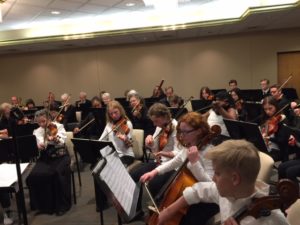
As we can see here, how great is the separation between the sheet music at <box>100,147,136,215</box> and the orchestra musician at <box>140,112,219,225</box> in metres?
0.20

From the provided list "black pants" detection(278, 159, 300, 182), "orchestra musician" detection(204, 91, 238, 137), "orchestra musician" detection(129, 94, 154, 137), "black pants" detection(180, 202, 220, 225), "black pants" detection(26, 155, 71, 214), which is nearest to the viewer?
"black pants" detection(180, 202, 220, 225)

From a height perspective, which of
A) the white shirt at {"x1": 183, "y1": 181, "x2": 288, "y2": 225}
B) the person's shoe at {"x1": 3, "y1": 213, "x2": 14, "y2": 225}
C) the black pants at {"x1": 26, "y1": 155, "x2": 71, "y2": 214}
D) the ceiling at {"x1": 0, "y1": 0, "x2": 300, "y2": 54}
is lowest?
the person's shoe at {"x1": 3, "y1": 213, "x2": 14, "y2": 225}

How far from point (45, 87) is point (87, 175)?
589 centimetres

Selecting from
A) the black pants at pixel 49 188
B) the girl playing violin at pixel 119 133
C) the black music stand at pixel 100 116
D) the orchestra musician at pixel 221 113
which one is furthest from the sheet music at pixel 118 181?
the black music stand at pixel 100 116

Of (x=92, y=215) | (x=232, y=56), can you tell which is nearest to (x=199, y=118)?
(x=92, y=215)

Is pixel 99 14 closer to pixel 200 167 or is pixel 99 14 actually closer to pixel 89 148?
pixel 89 148

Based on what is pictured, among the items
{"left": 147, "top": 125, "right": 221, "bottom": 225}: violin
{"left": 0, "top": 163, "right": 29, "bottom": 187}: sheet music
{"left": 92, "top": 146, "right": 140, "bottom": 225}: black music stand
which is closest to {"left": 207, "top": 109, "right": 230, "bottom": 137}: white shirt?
{"left": 92, "top": 146, "right": 140, "bottom": 225}: black music stand

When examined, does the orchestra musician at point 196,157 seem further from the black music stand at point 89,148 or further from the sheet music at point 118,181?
the black music stand at point 89,148

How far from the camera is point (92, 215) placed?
327cm

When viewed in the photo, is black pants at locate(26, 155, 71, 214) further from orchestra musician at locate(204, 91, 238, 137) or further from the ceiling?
the ceiling

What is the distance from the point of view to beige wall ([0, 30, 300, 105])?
8.59 meters

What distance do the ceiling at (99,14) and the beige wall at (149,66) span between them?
388mm

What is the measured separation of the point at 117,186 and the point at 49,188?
1.84m

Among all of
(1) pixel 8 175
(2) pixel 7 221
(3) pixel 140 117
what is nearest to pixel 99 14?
(3) pixel 140 117
